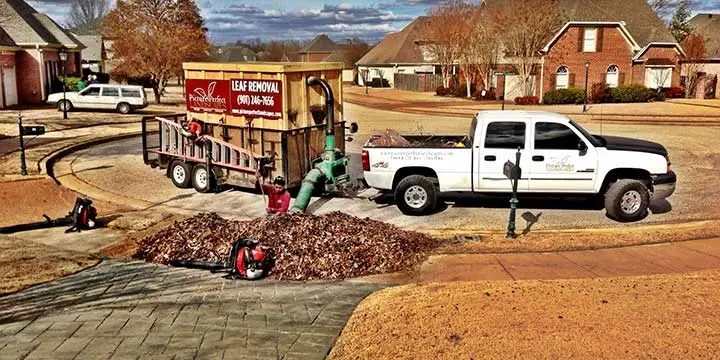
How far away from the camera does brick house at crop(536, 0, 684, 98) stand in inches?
1801

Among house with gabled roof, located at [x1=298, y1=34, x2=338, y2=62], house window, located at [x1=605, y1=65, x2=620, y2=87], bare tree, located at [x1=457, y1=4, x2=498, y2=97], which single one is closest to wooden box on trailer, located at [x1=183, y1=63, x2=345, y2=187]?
house window, located at [x1=605, y1=65, x2=620, y2=87]

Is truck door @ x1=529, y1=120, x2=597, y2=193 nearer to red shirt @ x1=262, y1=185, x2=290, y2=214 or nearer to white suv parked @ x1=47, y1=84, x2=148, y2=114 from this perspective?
red shirt @ x1=262, y1=185, x2=290, y2=214

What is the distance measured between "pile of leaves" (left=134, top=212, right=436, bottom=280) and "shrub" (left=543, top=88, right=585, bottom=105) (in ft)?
114

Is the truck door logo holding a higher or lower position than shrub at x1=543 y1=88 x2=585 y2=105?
lower

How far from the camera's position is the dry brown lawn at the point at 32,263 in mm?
8945

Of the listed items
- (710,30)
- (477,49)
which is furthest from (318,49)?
(710,30)

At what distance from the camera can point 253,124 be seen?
47.2 ft

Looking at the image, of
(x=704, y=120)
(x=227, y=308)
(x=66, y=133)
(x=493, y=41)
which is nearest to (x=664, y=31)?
(x=493, y=41)

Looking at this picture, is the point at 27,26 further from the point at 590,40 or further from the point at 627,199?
the point at 627,199

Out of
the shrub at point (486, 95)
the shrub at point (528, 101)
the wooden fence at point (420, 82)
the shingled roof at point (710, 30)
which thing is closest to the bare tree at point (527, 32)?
the shrub at point (528, 101)

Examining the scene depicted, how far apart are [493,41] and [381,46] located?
109 ft

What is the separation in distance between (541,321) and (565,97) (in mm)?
38755

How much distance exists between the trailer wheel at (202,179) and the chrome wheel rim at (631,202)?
8909 mm

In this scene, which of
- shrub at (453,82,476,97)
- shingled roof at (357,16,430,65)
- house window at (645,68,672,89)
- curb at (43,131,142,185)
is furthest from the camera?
shingled roof at (357,16,430,65)
